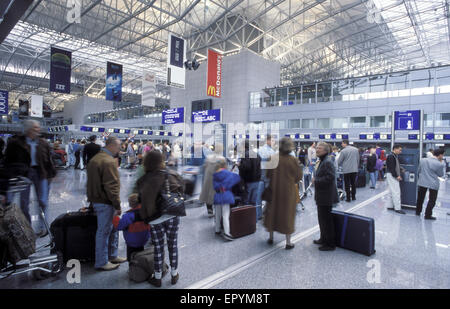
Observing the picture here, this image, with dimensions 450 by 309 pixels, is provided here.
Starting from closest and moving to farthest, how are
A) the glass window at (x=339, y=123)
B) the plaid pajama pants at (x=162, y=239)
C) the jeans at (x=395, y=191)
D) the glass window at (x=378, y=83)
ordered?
the plaid pajama pants at (x=162, y=239)
the jeans at (x=395, y=191)
the glass window at (x=378, y=83)
the glass window at (x=339, y=123)

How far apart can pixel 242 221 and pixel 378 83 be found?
76.8 ft

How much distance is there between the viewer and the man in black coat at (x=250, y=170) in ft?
16.0

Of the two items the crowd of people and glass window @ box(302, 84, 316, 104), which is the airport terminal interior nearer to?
the crowd of people

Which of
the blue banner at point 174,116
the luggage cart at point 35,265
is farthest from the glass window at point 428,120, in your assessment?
the luggage cart at point 35,265

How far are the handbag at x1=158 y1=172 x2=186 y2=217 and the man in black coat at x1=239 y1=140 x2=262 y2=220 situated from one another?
7.94 ft

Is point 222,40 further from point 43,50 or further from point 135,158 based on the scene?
point 43,50

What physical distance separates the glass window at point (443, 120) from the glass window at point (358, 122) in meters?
5.20

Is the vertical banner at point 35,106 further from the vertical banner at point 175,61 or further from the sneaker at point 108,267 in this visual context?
the sneaker at point 108,267

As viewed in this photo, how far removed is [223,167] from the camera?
13.6 feet

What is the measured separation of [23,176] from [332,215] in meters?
5.07

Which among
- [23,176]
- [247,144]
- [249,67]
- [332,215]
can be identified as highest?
[249,67]

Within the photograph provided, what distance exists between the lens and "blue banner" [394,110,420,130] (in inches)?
290

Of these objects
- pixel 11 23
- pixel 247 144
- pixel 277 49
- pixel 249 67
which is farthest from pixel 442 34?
pixel 11 23

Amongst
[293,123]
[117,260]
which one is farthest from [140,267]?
[293,123]
